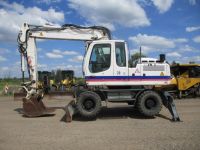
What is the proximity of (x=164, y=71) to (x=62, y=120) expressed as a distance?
4393 millimetres

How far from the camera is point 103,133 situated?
952 centimetres

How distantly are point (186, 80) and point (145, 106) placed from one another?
9.41 m

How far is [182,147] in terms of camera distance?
7.66m

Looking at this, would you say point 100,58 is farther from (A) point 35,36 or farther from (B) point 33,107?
(A) point 35,36

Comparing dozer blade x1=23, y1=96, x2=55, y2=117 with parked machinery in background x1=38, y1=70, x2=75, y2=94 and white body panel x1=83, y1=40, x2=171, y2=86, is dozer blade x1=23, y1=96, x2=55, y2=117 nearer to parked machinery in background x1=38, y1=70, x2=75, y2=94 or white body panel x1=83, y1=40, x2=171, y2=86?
white body panel x1=83, y1=40, x2=171, y2=86

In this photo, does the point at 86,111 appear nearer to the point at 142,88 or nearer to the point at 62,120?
the point at 62,120

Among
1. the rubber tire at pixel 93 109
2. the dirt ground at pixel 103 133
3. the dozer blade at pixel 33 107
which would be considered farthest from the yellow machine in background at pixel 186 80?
the dozer blade at pixel 33 107

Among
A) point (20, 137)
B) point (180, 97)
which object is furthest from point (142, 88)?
point (180, 97)

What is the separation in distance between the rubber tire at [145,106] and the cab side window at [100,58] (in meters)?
1.77

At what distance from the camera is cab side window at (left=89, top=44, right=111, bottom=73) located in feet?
39.9

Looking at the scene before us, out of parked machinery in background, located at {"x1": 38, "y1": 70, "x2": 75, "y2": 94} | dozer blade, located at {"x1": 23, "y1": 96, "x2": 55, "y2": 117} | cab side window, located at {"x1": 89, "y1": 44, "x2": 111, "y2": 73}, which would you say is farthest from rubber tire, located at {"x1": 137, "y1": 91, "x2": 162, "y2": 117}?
parked machinery in background, located at {"x1": 38, "y1": 70, "x2": 75, "y2": 94}

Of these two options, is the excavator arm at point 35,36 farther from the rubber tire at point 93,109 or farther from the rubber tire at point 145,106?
the rubber tire at point 145,106

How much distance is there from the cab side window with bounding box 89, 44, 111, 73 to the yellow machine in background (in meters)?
9.51

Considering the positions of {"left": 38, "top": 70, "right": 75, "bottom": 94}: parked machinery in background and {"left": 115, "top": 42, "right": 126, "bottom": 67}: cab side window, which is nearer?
{"left": 115, "top": 42, "right": 126, "bottom": 67}: cab side window
